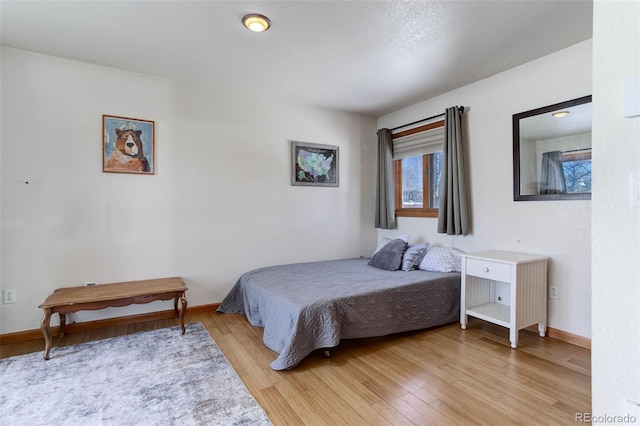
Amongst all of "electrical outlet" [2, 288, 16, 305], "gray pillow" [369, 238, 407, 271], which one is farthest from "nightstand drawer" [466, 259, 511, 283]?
"electrical outlet" [2, 288, 16, 305]

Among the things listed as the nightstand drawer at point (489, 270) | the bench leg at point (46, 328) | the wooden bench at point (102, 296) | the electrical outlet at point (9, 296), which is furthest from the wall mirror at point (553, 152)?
the electrical outlet at point (9, 296)

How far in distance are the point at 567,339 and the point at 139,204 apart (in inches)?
153

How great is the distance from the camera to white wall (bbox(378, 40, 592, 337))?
248 centimetres

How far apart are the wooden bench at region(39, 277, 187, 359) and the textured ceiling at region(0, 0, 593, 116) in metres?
1.94

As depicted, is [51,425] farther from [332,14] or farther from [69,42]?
→ [332,14]

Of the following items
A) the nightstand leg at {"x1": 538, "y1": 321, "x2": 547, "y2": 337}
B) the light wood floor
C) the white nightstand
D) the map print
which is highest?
the map print

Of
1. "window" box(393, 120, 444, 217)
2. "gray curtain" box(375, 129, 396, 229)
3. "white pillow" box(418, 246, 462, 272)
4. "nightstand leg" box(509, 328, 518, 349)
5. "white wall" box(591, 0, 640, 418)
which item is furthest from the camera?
"gray curtain" box(375, 129, 396, 229)

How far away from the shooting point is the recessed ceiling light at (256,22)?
206 centimetres

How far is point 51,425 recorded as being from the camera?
1577mm

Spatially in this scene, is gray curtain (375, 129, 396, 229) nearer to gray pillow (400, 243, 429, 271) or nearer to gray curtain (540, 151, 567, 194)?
gray pillow (400, 243, 429, 271)

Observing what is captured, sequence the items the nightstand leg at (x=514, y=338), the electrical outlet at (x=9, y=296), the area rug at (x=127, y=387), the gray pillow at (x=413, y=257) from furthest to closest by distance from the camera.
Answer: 1. the gray pillow at (x=413, y=257)
2. the electrical outlet at (x=9, y=296)
3. the nightstand leg at (x=514, y=338)
4. the area rug at (x=127, y=387)

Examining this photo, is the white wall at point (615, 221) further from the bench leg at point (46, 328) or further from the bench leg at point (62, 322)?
the bench leg at point (62, 322)

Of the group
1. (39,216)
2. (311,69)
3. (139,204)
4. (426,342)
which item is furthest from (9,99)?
(426,342)

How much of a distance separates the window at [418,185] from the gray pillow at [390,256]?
653mm
